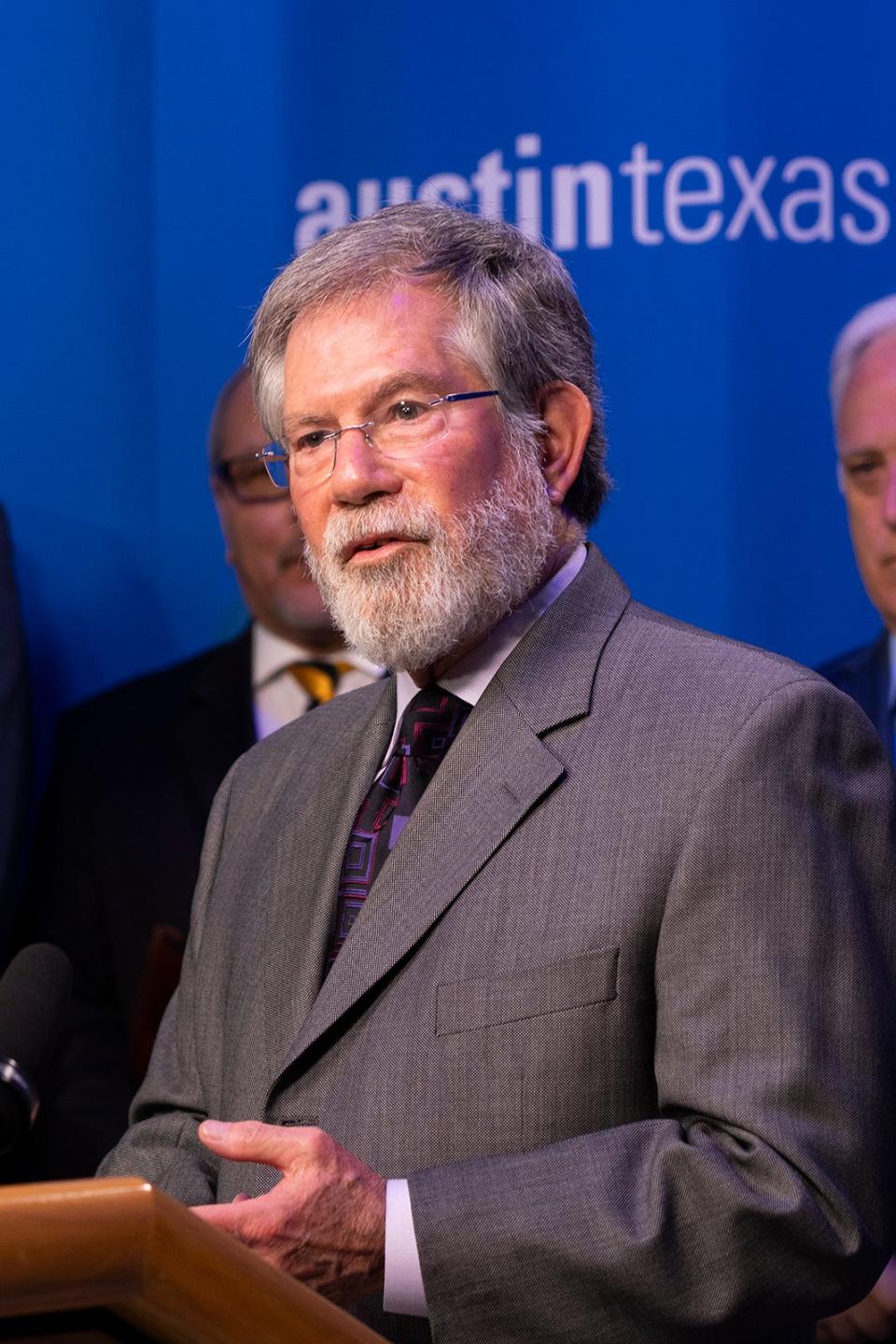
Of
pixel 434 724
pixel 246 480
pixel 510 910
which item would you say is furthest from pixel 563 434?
pixel 246 480

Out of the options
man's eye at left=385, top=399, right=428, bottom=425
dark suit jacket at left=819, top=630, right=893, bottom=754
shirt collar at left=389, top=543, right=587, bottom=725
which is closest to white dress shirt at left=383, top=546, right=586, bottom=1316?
shirt collar at left=389, top=543, right=587, bottom=725

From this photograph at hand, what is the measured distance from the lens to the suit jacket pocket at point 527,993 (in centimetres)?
158

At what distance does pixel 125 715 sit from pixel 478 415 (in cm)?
153

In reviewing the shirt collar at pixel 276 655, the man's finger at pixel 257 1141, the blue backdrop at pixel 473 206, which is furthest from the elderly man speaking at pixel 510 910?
the shirt collar at pixel 276 655

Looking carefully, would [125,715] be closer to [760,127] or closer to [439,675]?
[439,675]

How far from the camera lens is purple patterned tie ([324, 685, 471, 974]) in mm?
1881

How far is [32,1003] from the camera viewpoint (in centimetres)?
155

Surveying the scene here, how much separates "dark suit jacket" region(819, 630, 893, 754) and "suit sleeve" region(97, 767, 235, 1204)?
1223 millimetres

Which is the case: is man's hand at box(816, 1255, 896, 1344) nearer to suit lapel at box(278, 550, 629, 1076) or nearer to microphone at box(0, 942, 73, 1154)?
suit lapel at box(278, 550, 629, 1076)

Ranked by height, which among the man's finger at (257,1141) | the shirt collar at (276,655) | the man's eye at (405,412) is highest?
the man's eye at (405,412)

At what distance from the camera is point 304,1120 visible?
1.71 meters

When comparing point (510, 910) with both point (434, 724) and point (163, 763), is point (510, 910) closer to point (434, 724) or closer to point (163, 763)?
point (434, 724)

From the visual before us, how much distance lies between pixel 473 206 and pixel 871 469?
921 mm

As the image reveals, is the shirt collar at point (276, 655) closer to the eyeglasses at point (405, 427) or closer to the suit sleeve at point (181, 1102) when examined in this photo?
the suit sleeve at point (181, 1102)
